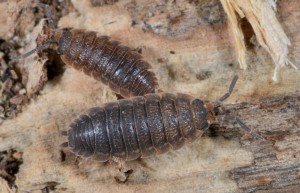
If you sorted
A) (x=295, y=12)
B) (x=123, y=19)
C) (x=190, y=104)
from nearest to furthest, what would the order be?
(x=190, y=104), (x=295, y=12), (x=123, y=19)

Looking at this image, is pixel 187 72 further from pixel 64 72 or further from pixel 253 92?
pixel 64 72

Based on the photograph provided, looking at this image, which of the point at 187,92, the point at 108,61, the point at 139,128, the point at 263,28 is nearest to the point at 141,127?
the point at 139,128

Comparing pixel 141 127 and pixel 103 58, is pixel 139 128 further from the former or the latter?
pixel 103 58

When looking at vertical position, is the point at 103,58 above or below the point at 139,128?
above

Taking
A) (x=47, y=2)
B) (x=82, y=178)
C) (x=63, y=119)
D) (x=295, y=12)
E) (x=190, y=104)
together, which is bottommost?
(x=82, y=178)

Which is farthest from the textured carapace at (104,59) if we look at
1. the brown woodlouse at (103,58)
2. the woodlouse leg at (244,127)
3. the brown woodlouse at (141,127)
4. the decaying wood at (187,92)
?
the woodlouse leg at (244,127)

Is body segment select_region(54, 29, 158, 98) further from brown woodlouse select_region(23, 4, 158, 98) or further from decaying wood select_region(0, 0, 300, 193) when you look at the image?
decaying wood select_region(0, 0, 300, 193)

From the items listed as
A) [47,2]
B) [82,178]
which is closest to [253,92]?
[82,178]

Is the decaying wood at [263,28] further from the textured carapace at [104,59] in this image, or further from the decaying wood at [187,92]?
the textured carapace at [104,59]
